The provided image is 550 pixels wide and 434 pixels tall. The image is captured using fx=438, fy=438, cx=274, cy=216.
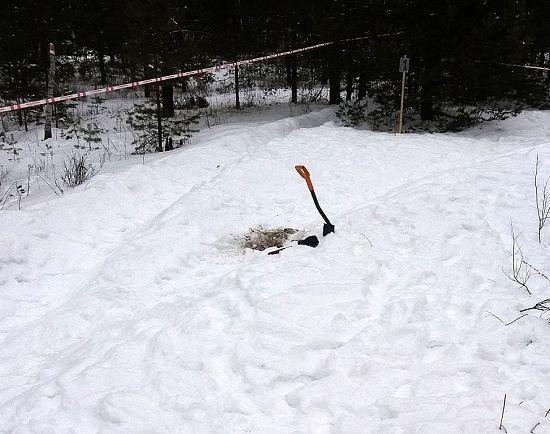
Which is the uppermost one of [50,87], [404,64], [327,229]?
[404,64]

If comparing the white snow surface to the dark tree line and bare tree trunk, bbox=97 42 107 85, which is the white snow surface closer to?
the dark tree line

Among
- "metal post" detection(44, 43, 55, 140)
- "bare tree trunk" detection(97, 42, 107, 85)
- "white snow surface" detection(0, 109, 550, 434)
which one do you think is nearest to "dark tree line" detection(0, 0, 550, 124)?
"metal post" detection(44, 43, 55, 140)

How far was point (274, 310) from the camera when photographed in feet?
12.1

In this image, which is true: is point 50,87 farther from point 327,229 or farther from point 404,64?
point 327,229

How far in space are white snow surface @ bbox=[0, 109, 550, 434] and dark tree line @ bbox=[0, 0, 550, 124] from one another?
3.67 meters

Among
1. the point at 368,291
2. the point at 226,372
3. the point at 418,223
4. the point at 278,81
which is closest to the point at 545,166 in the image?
the point at 418,223

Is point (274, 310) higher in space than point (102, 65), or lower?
lower

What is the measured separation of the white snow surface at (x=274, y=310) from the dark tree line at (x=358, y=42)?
12.0 feet

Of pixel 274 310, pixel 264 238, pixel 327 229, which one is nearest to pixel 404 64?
pixel 327 229

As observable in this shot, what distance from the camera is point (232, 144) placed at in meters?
9.37

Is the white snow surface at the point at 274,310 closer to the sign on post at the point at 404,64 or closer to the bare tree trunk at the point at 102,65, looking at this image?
the sign on post at the point at 404,64

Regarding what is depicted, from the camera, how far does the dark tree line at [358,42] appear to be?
967 cm

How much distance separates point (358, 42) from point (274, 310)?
966 cm

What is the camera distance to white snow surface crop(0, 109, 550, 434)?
2729 millimetres
